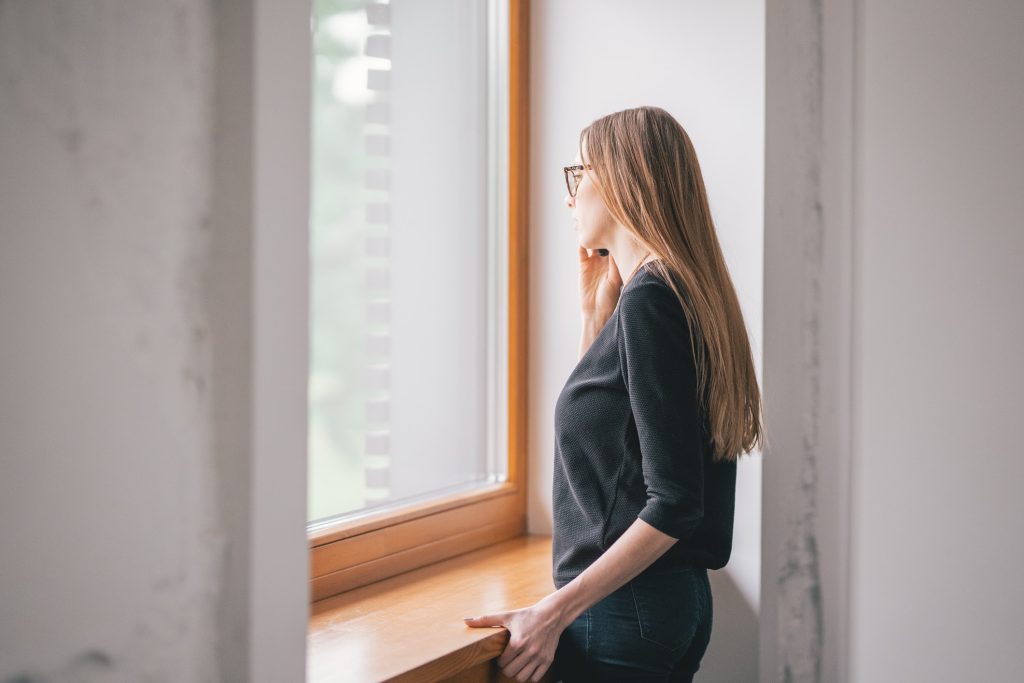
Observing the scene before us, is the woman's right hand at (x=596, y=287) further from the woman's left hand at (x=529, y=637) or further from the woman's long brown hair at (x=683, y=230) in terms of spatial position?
the woman's left hand at (x=529, y=637)

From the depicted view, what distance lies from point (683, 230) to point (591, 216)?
0.17 metres

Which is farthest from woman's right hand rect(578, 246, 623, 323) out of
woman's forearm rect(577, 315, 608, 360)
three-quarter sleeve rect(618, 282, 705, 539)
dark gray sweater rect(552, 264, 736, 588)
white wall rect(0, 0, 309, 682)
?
white wall rect(0, 0, 309, 682)

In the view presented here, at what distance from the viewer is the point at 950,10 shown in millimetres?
1793

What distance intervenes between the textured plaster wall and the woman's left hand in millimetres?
571

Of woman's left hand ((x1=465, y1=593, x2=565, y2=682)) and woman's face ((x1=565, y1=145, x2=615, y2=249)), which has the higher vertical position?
woman's face ((x1=565, y1=145, x2=615, y2=249))

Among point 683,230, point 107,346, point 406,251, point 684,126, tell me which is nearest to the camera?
point 107,346

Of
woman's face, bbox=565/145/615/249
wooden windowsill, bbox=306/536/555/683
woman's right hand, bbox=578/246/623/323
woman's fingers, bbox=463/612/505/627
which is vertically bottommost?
wooden windowsill, bbox=306/536/555/683

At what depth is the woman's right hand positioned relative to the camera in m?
1.79

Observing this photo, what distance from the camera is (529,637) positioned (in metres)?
1.33

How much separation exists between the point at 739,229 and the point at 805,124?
0.88 feet

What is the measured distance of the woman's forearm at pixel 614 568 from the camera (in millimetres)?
1281

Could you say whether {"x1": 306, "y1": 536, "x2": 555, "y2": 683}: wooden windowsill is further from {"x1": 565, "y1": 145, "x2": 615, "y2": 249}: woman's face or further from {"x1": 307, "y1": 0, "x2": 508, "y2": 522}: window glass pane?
{"x1": 565, "y1": 145, "x2": 615, "y2": 249}: woman's face

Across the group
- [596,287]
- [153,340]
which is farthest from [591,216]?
[153,340]

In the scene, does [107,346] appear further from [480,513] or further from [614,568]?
[480,513]
